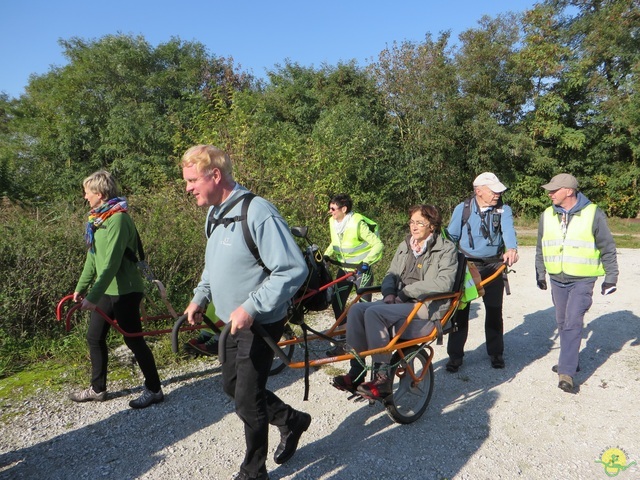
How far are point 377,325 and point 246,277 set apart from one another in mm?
1338

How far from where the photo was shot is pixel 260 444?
9.19 ft

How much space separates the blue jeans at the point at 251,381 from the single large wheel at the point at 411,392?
124cm

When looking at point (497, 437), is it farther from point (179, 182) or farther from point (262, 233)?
point (179, 182)

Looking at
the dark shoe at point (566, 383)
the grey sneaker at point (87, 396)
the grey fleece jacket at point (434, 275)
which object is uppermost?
the grey fleece jacket at point (434, 275)

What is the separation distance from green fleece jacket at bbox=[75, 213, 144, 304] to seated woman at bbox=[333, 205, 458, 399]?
5.98ft

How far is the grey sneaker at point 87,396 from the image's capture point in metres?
4.17

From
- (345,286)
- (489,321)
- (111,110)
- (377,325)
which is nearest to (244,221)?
(377,325)

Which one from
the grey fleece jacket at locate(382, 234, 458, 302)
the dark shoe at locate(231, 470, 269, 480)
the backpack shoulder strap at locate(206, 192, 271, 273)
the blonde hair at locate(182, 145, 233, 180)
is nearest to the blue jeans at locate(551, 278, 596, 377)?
the grey fleece jacket at locate(382, 234, 458, 302)

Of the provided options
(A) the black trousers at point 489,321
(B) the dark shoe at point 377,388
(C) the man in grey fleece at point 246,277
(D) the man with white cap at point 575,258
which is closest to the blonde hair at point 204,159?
(C) the man in grey fleece at point 246,277

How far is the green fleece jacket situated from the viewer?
360 centimetres

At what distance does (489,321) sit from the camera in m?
5.09

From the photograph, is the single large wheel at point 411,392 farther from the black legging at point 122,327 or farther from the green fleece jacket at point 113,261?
the green fleece jacket at point 113,261

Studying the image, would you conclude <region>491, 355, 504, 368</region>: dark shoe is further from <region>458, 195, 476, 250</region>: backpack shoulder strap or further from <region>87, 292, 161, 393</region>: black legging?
<region>87, 292, 161, 393</region>: black legging

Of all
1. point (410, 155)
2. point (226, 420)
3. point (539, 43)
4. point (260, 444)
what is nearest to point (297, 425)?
point (260, 444)
